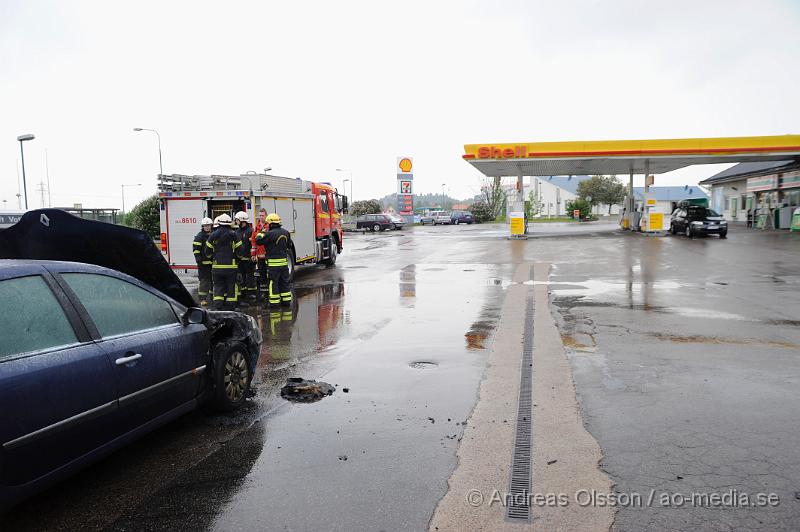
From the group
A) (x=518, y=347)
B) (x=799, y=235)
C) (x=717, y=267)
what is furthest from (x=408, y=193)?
(x=518, y=347)

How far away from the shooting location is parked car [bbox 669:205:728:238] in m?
28.4

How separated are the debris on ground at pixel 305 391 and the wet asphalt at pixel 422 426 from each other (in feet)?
0.50

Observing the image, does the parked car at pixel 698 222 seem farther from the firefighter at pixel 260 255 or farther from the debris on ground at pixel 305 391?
the debris on ground at pixel 305 391

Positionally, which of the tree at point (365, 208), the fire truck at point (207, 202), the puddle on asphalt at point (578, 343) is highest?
the tree at point (365, 208)

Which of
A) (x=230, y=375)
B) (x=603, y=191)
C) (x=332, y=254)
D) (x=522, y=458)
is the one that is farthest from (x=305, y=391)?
(x=603, y=191)

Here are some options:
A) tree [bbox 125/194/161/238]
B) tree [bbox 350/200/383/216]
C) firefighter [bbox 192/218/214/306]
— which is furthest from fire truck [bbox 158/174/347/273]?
tree [bbox 350/200/383/216]

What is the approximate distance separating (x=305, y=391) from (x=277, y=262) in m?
5.58

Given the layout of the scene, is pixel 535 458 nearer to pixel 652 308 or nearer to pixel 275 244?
pixel 652 308

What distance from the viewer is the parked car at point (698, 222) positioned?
28.4 m

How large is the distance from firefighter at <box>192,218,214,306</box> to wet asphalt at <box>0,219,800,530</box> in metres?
2.43

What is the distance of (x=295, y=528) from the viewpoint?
3.22 metres

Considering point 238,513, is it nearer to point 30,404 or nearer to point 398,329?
point 30,404

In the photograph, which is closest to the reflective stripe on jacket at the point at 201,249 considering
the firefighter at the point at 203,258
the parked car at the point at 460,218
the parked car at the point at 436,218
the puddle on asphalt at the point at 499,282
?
the firefighter at the point at 203,258

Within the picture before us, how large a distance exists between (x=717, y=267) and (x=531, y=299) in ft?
26.2
